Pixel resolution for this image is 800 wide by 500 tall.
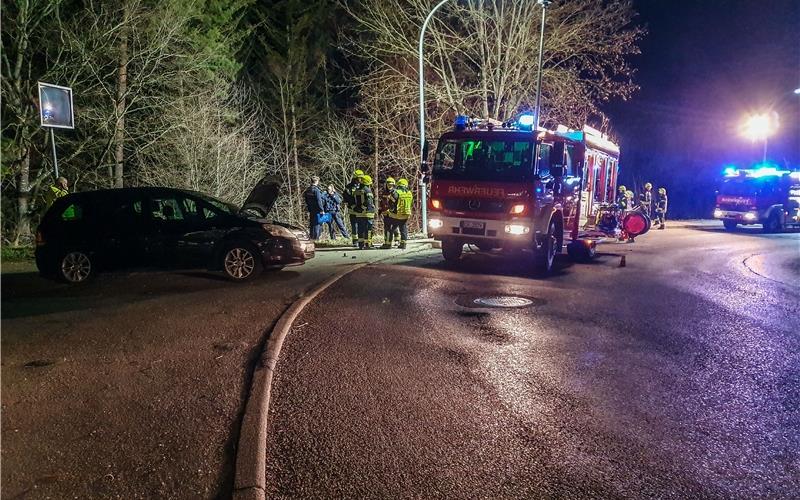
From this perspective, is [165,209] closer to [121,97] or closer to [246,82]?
[121,97]

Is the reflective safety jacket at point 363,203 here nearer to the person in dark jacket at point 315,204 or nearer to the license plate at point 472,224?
the person in dark jacket at point 315,204

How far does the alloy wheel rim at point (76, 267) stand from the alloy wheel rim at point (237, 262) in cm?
221

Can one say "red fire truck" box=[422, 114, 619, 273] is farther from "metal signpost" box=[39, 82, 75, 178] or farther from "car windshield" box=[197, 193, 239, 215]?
"metal signpost" box=[39, 82, 75, 178]

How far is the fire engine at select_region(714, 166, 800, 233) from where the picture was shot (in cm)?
2442

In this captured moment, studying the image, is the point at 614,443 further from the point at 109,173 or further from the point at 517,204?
the point at 109,173

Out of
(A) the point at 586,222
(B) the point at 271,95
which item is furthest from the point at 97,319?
(B) the point at 271,95

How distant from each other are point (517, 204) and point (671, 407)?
255 inches

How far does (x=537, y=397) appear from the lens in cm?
467

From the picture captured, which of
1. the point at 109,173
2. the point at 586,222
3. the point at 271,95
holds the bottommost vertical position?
the point at 586,222

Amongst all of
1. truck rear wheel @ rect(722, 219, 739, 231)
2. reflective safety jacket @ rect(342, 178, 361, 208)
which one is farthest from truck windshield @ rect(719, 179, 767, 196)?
reflective safety jacket @ rect(342, 178, 361, 208)

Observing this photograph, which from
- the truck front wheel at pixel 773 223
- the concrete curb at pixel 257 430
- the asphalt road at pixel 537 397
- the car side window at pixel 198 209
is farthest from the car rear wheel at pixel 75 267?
the truck front wheel at pixel 773 223

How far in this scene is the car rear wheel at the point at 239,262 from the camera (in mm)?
9625

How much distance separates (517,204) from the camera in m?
→ 10.7

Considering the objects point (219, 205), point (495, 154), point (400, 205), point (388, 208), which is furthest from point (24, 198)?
point (495, 154)
